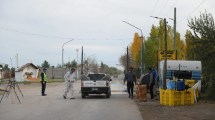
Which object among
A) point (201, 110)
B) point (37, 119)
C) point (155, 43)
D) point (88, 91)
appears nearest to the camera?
point (37, 119)

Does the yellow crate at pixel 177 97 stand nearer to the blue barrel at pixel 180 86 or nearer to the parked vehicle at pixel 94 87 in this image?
the blue barrel at pixel 180 86

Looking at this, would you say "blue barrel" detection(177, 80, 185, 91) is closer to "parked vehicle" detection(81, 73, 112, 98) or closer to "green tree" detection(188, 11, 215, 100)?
"green tree" detection(188, 11, 215, 100)

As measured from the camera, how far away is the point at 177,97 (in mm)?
21844

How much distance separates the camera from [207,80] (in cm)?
2619

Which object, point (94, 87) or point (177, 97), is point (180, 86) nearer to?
point (177, 97)

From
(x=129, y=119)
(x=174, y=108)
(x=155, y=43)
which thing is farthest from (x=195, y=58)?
(x=155, y=43)

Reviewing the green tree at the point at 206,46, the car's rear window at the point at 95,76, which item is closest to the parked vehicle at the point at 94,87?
the car's rear window at the point at 95,76

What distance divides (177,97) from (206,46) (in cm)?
570

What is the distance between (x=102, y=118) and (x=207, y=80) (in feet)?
38.0

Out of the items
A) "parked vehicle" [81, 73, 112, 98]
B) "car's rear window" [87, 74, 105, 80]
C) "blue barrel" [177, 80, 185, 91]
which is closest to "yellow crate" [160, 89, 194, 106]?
"blue barrel" [177, 80, 185, 91]

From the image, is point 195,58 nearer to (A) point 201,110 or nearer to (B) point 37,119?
(A) point 201,110

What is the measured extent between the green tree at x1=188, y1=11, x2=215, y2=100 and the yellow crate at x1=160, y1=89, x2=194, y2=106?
299 centimetres

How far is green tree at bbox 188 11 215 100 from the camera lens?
83.8 ft

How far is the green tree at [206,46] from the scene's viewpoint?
25.5 meters
